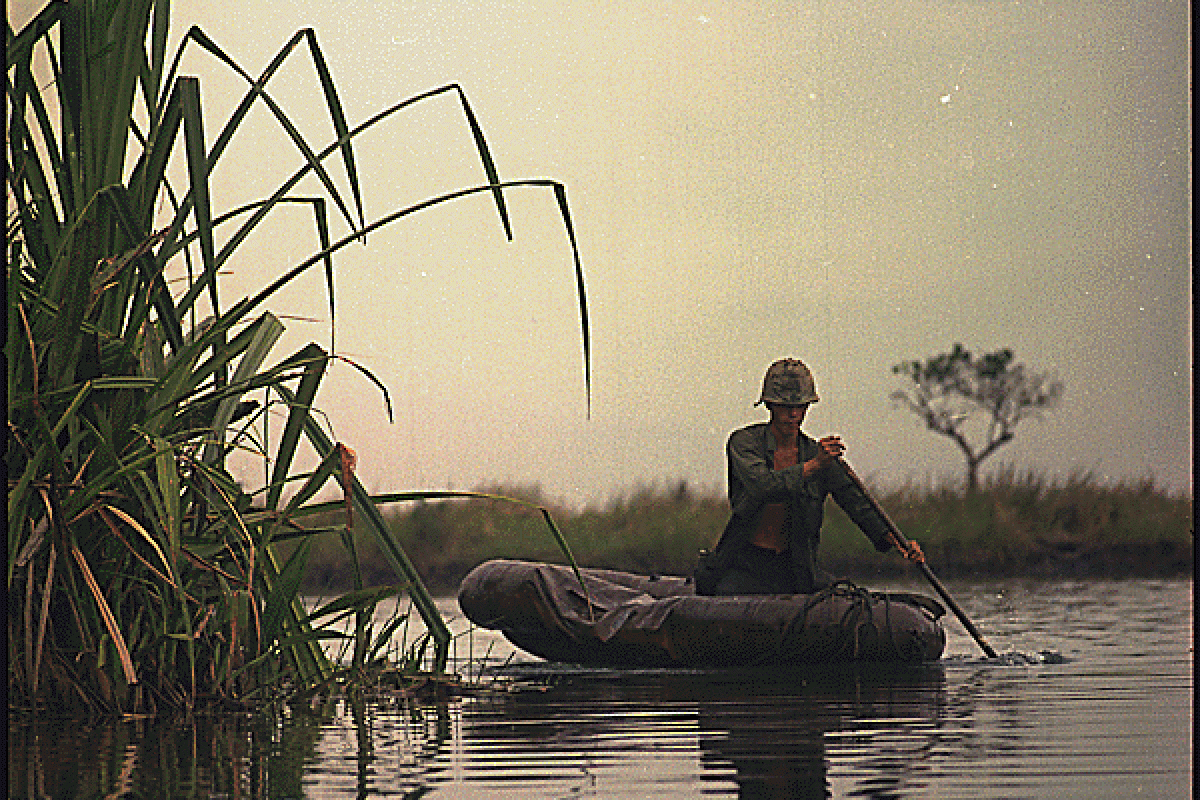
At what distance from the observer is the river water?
426 centimetres

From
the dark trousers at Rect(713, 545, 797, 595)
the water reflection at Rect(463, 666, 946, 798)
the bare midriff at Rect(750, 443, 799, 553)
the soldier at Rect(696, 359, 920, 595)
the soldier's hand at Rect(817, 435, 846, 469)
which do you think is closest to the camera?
the water reflection at Rect(463, 666, 946, 798)

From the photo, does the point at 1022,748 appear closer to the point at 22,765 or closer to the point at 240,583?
the point at 240,583

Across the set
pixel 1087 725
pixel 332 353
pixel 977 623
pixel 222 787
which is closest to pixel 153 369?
pixel 332 353

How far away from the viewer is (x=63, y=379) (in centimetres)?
501

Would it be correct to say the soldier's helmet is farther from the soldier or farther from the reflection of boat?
the reflection of boat

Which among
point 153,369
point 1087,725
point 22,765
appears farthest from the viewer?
point 1087,725

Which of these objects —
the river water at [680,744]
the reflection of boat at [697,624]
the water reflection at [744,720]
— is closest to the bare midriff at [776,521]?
the reflection of boat at [697,624]

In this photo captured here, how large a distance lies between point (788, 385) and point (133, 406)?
169 inches

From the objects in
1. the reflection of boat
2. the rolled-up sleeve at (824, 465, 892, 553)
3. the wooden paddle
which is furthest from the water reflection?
the rolled-up sleeve at (824, 465, 892, 553)

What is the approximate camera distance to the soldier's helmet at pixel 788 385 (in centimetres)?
887

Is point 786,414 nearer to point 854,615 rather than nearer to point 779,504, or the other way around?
point 779,504

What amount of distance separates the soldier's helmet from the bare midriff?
23 centimetres

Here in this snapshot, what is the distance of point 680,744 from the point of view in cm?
521

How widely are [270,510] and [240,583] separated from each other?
0.20 metres
